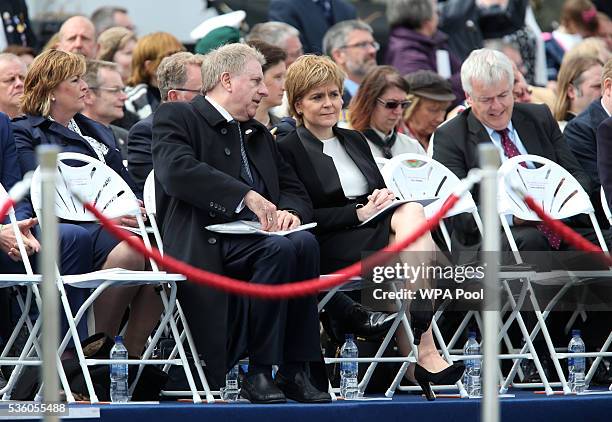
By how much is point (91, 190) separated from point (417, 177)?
1935 millimetres

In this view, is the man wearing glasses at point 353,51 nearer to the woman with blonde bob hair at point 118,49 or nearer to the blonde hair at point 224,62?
the woman with blonde bob hair at point 118,49

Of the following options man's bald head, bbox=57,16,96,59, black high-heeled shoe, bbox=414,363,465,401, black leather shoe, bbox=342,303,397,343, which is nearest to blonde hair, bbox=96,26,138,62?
man's bald head, bbox=57,16,96,59

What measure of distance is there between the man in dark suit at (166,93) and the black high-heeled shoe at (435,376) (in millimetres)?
2167

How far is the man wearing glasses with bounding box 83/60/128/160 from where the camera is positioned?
9281 mm

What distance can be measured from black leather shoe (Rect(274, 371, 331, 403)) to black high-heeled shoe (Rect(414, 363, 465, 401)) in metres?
0.55

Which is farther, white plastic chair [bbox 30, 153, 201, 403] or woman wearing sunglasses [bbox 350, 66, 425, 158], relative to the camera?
woman wearing sunglasses [bbox 350, 66, 425, 158]

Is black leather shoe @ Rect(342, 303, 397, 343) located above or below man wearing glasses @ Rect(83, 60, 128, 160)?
below

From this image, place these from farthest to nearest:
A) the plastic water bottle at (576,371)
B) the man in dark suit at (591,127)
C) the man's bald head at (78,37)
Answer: the man's bald head at (78,37)
the man in dark suit at (591,127)
the plastic water bottle at (576,371)

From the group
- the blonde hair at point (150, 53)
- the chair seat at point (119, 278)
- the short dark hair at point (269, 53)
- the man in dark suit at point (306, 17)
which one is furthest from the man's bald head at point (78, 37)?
the chair seat at point (119, 278)

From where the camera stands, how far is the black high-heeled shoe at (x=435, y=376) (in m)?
7.40

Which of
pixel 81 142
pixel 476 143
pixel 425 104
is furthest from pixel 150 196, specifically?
pixel 425 104

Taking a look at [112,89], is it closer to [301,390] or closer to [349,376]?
[349,376]

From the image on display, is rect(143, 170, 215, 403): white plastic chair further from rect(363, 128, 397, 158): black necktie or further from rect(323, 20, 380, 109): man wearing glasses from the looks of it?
rect(323, 20, 380, 109): man wearing glasses

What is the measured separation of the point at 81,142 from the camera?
26.9ft
